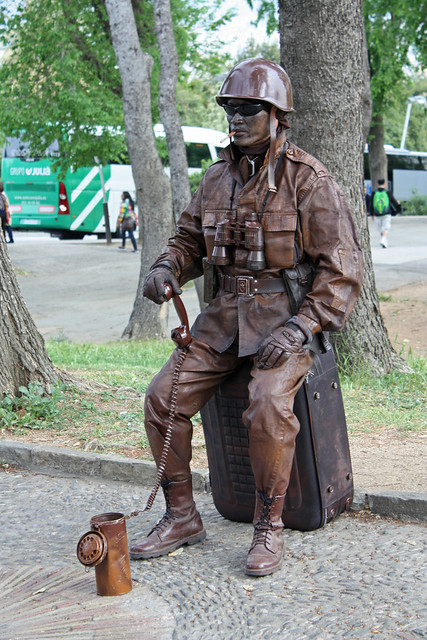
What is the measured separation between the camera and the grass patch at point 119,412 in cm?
Answer: 601

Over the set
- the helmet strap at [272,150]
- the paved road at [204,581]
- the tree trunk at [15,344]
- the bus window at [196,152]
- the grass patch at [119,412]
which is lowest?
the paved road at [204,581]

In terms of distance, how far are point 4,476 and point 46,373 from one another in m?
1.23

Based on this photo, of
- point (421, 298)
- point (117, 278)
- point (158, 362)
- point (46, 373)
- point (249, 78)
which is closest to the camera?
point (249, 78)

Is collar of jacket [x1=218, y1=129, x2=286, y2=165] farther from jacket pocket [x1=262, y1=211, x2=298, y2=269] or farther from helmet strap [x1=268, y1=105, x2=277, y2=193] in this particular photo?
jacket pocket [x1=262, y1=211, x2=298, y2=269]

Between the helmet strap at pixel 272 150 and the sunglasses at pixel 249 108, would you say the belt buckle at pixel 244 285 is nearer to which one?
the helmet strap at pixel 272 150

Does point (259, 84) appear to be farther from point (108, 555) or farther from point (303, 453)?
point (108, 555)

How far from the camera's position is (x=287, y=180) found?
4.04 m

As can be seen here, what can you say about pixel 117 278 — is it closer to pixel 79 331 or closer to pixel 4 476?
pixel 79 331

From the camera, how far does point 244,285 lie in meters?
4.14

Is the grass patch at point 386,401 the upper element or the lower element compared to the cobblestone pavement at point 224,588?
upper

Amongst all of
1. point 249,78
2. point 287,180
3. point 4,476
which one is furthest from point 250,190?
point 4,476

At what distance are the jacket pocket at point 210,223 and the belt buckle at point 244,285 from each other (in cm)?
24

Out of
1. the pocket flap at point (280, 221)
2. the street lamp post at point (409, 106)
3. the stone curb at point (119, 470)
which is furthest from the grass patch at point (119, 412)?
the street lamp post at point (409, 106)

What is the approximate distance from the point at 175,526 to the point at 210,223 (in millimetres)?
1462
